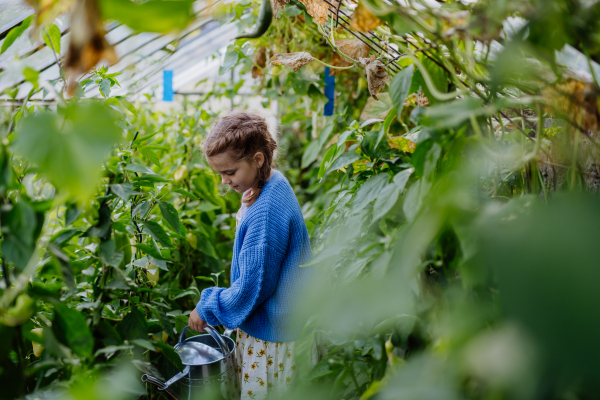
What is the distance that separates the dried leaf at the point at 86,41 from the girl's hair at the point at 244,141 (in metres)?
0.74

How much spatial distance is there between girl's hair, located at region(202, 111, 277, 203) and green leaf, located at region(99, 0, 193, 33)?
2.63ft

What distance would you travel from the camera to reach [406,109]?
1.43m

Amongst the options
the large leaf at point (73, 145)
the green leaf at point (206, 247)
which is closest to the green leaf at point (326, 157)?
the large leaf at point (73, 145)

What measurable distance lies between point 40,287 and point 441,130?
19.9 inches

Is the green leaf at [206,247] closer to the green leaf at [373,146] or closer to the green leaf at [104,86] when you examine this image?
the green leaf at [104,86]

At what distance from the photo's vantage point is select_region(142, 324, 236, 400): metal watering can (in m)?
0.87

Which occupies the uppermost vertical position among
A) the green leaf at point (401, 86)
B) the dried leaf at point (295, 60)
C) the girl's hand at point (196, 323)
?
the green leaf at point (401, 86)

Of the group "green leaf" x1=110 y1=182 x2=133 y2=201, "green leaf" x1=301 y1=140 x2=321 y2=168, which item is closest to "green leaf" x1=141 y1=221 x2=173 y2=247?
"green leaf" x1=110 y1=182 x2=133 y2=201

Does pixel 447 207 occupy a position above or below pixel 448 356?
above

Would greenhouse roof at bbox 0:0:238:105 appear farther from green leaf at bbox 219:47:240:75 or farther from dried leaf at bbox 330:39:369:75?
dried leaf at bbox 330:39:369:75

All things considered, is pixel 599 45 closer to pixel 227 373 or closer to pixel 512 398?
pixel 512 398

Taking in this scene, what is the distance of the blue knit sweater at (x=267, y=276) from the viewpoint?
3.33ft

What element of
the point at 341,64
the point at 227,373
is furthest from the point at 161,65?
the point at 227,373

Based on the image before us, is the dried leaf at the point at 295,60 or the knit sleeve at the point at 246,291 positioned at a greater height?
the dried leaf at the point at 295,60
